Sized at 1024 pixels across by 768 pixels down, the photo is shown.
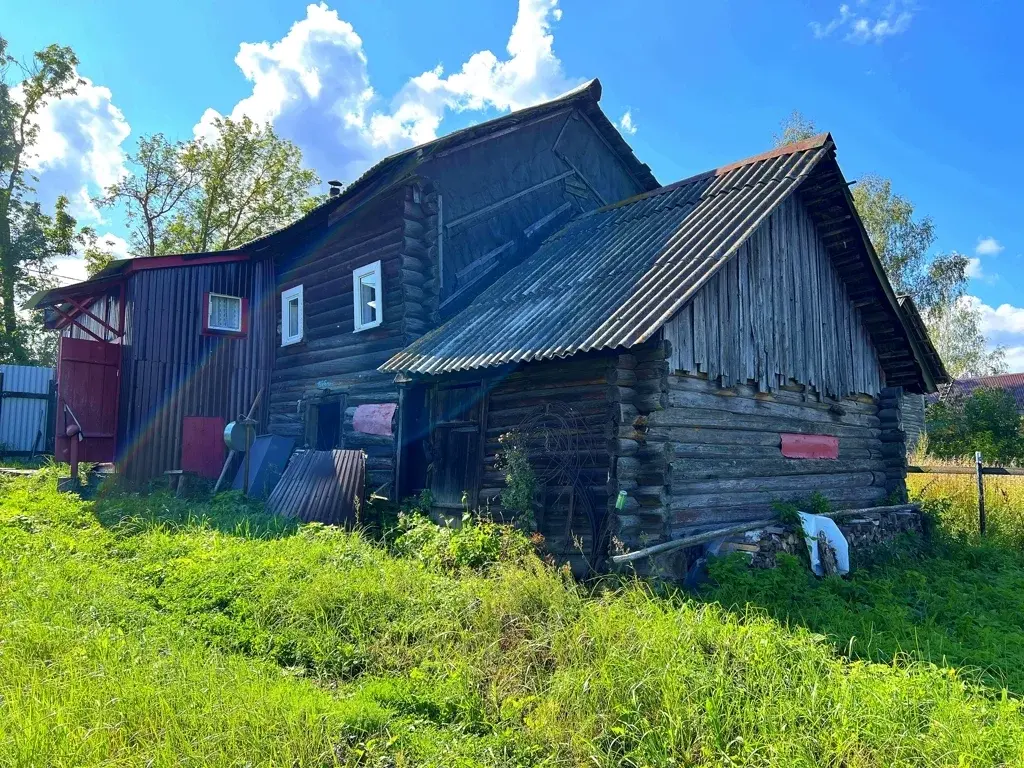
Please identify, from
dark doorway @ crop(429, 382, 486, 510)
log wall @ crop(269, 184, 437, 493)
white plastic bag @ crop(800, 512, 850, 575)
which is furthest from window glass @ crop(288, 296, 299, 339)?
white plastic bag @ crop(800, 512, 850, 575)

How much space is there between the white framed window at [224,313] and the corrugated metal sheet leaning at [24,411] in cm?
1043

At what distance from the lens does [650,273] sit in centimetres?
901

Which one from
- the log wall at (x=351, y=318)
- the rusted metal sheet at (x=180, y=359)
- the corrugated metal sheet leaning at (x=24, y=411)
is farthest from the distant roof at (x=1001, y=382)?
the corrugated metal sheet leaning at (x=24, y=411)

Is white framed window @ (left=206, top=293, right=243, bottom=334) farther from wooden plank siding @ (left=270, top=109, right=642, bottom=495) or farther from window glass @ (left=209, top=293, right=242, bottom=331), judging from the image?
wooden plank siding @ (left=270, top=109, right=642, bottom=495)

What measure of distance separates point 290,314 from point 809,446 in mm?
11121

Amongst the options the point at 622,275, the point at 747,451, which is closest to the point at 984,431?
the point at 747,451

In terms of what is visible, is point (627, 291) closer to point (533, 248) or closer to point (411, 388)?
point (411, 388)

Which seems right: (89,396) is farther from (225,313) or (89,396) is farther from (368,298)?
(368,298)

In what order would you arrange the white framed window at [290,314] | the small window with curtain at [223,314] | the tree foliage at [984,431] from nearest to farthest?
the white framed window at [290,314] → the small window with curtain at [223,314] → the tree foliage at [984,431]

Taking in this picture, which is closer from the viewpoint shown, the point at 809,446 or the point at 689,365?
the point at 689,365

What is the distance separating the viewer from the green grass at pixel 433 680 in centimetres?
426

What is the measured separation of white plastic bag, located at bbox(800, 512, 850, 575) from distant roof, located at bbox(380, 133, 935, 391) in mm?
3699

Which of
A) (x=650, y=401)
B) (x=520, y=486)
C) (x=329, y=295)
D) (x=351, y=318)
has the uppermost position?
(x=329, y=295)

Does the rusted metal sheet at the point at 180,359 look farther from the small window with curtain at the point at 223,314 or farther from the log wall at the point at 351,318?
the log wall at the point at 351,318
